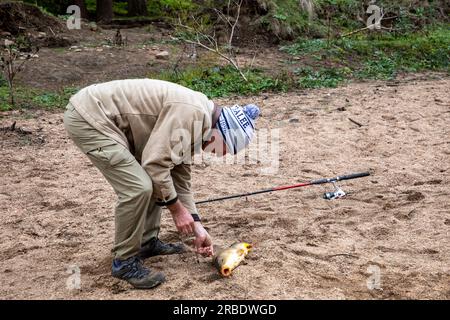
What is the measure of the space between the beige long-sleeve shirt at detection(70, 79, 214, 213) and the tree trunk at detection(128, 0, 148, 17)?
13370 mm

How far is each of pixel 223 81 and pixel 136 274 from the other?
6420 mm

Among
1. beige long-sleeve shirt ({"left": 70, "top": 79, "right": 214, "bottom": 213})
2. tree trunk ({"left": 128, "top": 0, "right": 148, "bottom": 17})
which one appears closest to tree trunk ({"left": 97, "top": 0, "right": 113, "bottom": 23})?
tree trunk ({"left": 128, "top": 0, "right": 148, "bottom": 17})

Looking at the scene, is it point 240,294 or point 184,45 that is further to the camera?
point 184,45

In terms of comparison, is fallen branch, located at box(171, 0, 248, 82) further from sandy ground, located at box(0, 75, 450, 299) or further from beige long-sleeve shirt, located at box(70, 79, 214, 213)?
beige long-sleeve shirt, located at box(70, 79, 214, 213)

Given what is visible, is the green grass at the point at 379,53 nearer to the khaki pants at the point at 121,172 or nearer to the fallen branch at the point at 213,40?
the fallen branch at the point at 213,40

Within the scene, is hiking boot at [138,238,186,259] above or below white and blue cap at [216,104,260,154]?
below

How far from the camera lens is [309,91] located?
888 cm

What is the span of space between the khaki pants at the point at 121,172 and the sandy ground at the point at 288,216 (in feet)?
1.36

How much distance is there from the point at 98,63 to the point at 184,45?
6.90ft

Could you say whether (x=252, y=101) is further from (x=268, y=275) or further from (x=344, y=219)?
(x=268, y=275)

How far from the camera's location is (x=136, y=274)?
3252mm

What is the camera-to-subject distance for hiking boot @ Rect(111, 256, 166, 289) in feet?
10.5

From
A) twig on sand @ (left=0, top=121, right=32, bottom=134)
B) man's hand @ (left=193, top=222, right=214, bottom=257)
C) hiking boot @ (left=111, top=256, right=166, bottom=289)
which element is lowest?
twig on sand @ (left=0, top=121, right=32, bottom=134)

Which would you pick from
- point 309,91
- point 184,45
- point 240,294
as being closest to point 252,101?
point 309,91
